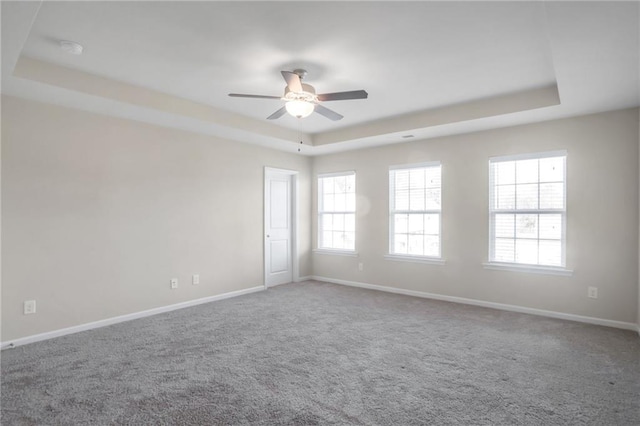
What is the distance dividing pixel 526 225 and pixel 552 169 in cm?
75

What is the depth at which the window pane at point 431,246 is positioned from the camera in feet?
17.6

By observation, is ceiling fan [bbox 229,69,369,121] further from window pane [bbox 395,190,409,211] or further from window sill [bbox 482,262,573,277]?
window sill [bbox 482,262,573,277]

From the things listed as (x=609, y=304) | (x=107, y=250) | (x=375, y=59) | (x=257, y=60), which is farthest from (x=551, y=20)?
(x=107, y=250)

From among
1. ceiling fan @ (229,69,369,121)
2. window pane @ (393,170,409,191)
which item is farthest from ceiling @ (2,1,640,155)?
window pane @ (393,170,409,191)

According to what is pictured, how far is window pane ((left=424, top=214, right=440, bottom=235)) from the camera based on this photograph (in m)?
5.35

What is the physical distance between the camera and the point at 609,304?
3980 mm

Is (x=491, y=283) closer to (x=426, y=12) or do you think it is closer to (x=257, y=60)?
(x=426, y=12)

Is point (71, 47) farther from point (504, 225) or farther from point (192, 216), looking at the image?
point (504, 225)

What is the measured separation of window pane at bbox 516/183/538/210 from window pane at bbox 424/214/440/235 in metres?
1.11

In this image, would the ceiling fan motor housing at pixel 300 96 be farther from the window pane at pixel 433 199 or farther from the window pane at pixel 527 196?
the window pane at pixel 527 196

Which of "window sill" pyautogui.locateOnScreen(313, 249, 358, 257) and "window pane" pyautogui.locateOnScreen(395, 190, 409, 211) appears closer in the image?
"window pane" pyautogui.locateOnScreen(395, 190, 409, 211)

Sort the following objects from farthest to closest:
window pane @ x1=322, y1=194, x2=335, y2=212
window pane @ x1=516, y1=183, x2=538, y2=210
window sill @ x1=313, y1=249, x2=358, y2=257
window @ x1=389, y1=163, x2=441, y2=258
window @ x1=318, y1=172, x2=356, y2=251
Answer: window pane @ x1=322, y1=194, x2=335, y2=212 → window @ x1=318, y1=172, x2=356, y2=251 → window sill @ x1=313, y1=249, x2=358, y2=257 → window @ x1=389, y1=163, x2=441, y2=258 → window pane @ x1=516, y1=183, x2=538, y2=210

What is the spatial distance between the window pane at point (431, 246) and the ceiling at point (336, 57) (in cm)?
168

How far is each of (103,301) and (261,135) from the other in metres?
2.90
